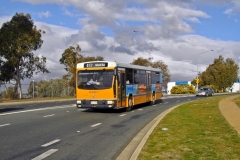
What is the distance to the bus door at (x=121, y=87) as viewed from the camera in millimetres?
19772

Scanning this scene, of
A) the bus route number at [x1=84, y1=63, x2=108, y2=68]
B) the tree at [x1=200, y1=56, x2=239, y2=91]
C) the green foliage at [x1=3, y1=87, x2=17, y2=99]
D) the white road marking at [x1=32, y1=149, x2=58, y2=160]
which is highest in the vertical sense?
the tree at [x1=200, y1=56, x2=239, y2=91]

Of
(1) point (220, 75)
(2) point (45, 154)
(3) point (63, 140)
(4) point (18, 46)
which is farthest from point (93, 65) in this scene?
(1) point (220, 75)

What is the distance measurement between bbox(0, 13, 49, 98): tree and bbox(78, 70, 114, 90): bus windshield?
70.5 ft

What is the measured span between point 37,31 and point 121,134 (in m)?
32.7

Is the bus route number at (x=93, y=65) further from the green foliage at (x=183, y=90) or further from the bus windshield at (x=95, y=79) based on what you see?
the green foliage at (x=183, y=90)

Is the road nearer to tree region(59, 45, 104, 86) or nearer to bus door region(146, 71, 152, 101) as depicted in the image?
bus door region(146, 71, 152, 101)

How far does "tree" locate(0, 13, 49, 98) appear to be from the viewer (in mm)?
39094

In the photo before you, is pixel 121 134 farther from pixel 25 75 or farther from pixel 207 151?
pixel 25 75

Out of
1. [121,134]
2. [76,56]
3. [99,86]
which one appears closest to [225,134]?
[121,134]

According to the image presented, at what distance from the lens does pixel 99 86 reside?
19.3 m

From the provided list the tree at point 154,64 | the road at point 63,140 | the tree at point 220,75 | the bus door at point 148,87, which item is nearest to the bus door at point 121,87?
the road at point 63,140

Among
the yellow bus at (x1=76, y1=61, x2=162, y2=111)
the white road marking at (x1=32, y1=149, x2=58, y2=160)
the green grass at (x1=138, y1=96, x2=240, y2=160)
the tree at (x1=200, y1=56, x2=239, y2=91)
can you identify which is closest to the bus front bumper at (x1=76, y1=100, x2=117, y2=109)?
the yellow bus at (x1=76, y1=61, x2=162, y2=111)

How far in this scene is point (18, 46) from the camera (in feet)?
130

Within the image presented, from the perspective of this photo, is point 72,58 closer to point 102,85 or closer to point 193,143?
point 102,85
